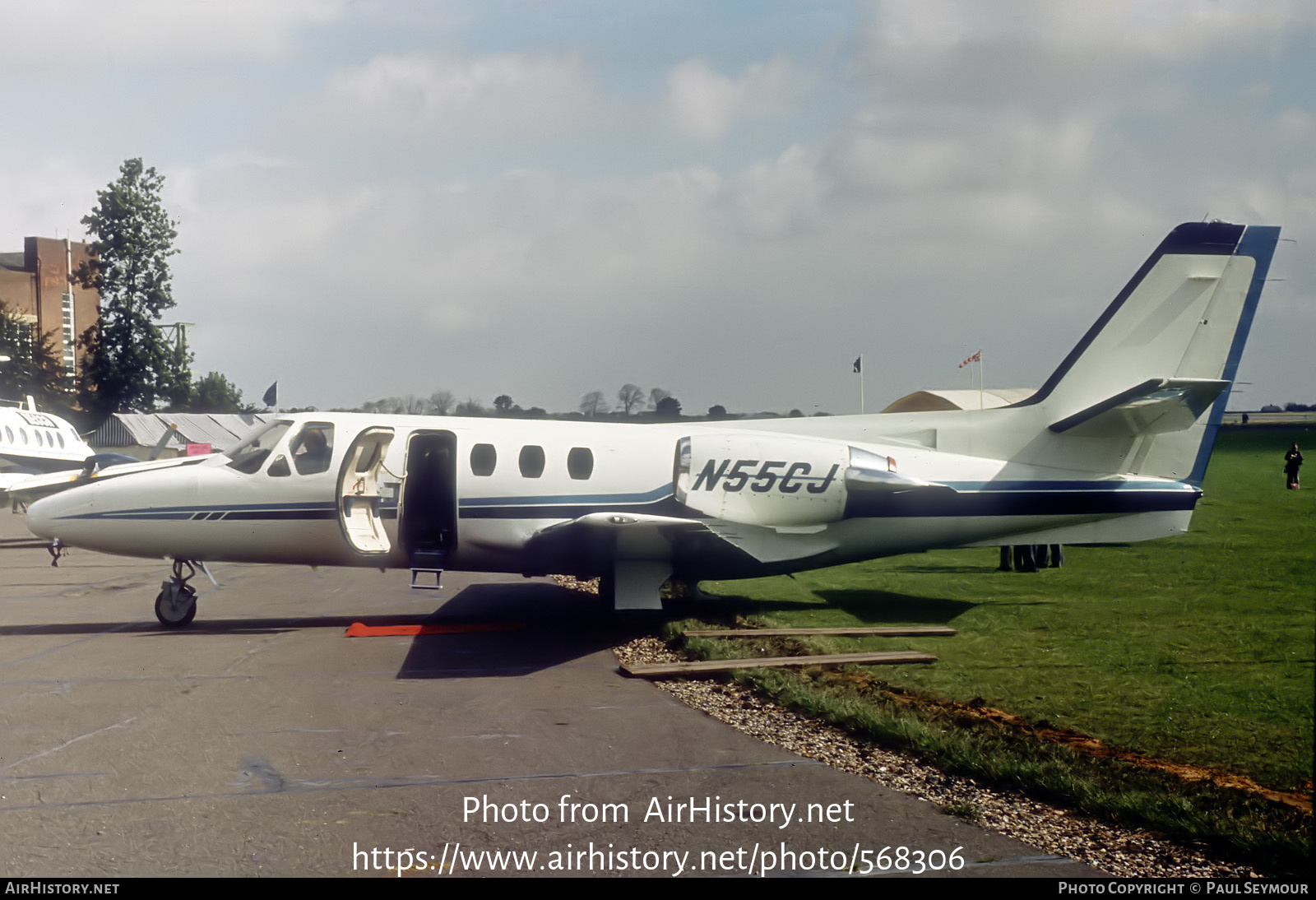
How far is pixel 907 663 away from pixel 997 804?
4081mm

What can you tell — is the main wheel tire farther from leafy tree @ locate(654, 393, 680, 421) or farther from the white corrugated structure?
the white corrugated structure

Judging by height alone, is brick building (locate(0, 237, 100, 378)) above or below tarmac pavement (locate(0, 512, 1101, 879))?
above

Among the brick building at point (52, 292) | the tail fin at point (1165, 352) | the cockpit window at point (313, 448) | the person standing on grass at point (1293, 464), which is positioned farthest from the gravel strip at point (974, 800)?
the brick building at point (52, 292)

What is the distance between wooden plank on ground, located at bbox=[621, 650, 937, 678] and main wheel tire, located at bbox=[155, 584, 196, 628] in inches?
249

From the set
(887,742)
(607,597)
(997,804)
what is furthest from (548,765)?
(607,597)

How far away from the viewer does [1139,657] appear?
9.00 meters

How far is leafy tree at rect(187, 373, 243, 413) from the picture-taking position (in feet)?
194

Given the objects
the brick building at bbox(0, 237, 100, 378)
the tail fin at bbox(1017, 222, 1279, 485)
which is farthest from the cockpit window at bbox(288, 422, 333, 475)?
the brick building at bbox(0, 237, 100, 378)

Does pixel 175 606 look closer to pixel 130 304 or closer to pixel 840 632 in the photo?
pixel 840 632

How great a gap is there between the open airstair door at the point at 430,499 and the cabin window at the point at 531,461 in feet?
2.89

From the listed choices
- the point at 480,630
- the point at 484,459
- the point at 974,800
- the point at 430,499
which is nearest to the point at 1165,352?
the point at 974,800

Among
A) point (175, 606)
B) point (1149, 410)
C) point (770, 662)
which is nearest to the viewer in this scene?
point (770, 662)

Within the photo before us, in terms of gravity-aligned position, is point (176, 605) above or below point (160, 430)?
below

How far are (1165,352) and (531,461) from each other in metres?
8.49
